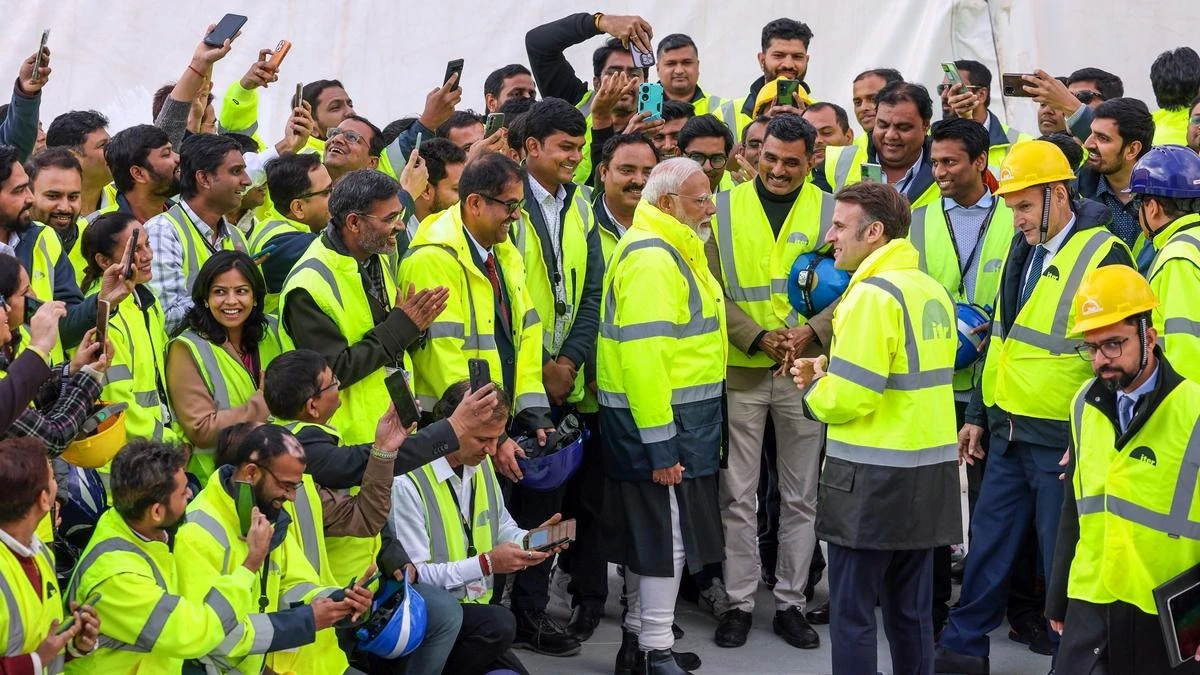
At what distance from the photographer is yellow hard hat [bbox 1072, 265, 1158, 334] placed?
482 centimetres

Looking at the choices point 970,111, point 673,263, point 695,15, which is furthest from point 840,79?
point 673,263

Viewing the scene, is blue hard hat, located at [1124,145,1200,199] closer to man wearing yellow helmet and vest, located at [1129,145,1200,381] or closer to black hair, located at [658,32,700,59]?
man wearing yellow helmet and vest, located at [1129,145,1200,381]

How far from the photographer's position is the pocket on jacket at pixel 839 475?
5703mm

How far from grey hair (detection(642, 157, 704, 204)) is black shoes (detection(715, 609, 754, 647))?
180 centimetres

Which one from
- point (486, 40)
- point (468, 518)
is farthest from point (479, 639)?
point (486, 40)

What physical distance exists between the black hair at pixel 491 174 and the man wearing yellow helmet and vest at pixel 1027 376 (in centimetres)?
188

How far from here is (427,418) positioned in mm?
6113

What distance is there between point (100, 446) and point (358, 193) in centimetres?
140

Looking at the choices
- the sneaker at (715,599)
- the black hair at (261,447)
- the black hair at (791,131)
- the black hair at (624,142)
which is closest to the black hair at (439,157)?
the black hair at (624,142)

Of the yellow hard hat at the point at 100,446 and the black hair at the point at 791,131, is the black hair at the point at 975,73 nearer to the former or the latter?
the black hair at the point at 791,131

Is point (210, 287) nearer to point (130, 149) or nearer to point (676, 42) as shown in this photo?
point (130, 149)

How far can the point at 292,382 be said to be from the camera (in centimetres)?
516

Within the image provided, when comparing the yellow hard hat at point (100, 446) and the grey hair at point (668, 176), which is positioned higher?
the grey hair at point (668, 176)

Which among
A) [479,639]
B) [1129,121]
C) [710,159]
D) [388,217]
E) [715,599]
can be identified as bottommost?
[715,599]
